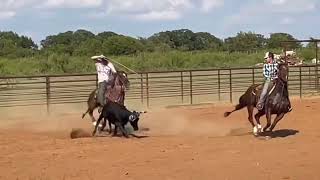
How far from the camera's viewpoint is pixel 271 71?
46.2 feet

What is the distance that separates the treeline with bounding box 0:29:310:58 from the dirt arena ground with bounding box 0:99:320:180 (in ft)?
89.7

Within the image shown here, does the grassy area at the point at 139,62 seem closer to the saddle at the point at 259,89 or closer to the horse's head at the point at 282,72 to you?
the saddle at the point at 259,89

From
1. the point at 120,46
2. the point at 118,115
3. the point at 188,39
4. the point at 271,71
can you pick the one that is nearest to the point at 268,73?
the point at 271,71

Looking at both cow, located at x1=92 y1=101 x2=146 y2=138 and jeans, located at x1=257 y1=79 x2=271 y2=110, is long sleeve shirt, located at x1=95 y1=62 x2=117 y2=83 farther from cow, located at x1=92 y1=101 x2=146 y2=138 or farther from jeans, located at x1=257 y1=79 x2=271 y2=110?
jeans, located at x1=257 y1=79 x2=271 y2=110

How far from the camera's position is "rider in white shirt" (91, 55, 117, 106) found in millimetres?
15242

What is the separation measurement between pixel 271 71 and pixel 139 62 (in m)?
31.2

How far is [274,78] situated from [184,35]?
228 feet

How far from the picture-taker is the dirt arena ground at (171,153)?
30.4 feet

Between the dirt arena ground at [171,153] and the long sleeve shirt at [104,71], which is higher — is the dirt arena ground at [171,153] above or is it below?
below

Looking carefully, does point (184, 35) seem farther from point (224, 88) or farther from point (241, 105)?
point (241, 105)

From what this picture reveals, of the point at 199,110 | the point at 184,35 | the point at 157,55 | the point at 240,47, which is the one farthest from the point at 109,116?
the point at 184,35

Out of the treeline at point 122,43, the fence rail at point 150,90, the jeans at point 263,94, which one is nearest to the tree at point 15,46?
the treeline at point 122,43

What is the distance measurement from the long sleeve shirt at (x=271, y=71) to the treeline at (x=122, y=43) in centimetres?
2916

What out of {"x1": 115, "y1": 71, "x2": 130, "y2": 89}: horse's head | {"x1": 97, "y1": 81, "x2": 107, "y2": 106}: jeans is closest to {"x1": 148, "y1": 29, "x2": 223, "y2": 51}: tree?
{"x1": 115, "y1": 71, "x2": 130, "y2": 89}: horse's head
